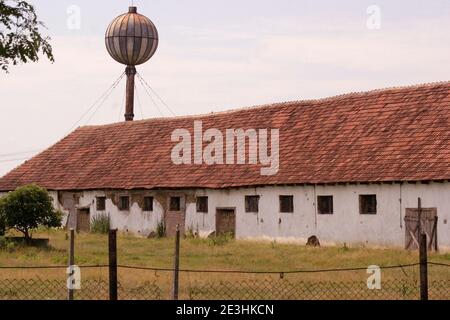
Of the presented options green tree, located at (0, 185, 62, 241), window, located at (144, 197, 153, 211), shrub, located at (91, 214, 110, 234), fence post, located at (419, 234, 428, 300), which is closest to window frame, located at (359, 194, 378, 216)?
green tree, located at (0, 185, 62, 241)

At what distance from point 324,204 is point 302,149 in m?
3.48

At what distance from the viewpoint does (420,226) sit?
2716 centimetres

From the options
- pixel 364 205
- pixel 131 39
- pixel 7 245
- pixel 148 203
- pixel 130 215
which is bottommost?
pixel 7 245

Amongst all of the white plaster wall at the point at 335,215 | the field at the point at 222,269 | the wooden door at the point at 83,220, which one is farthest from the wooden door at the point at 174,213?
the wooden door at the point at 83,220

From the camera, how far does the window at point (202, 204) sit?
112 ft

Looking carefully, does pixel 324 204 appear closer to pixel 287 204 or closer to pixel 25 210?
pixel 287 204

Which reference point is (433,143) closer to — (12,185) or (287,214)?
(287,214)

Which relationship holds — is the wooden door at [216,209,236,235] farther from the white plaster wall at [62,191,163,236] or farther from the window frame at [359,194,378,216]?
the window frame at [359,194,378,216]

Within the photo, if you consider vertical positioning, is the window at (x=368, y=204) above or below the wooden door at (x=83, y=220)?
above

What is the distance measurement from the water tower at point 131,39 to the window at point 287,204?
65.9 ft

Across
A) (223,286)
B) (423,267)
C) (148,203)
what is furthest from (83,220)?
(423,267)

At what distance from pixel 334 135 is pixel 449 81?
4.43 m

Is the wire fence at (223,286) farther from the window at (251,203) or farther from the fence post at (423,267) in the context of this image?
the window at (251,203)

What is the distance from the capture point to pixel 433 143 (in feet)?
94.6
